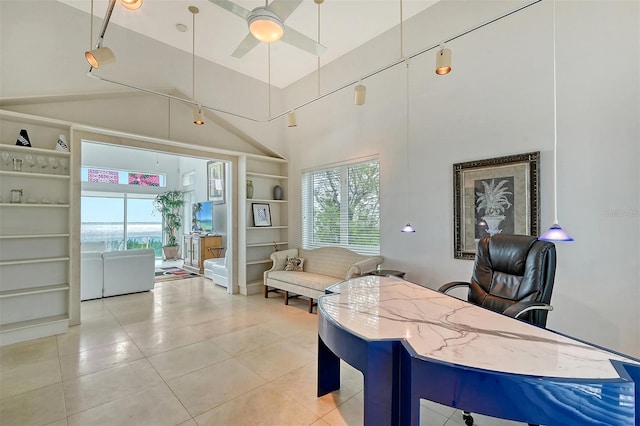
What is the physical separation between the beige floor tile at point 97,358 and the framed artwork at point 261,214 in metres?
2.79

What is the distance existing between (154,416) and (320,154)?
4.22 metres

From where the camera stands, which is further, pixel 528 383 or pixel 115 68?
pixel 115 68

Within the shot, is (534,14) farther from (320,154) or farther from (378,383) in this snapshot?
(378,383)

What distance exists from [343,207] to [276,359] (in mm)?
2732

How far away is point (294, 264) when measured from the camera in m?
5.11

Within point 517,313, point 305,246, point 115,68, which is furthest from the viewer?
point 305,246

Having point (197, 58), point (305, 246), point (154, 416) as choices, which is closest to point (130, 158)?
point (197, 58)

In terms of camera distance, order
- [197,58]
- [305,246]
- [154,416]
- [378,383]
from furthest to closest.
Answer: [305,246] → [197,58] → [154,416] → [378,383]

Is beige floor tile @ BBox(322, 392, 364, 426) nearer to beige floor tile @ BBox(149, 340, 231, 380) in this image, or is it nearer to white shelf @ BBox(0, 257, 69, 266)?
beige floor tile @ BBox(149, 340, 231, 380)

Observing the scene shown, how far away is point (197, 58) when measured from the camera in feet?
16.1

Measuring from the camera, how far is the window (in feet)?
14.7

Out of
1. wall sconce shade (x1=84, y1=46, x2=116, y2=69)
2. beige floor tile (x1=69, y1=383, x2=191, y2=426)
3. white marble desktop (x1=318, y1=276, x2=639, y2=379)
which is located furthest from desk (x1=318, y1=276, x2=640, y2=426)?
wall sconce shade (x1=84, y1=46, x2=116, y2=69)

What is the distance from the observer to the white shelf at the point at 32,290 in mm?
3210

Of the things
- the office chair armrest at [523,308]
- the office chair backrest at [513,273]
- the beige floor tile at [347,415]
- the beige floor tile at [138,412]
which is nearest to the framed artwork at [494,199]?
the office chair backrest at [513,273]
